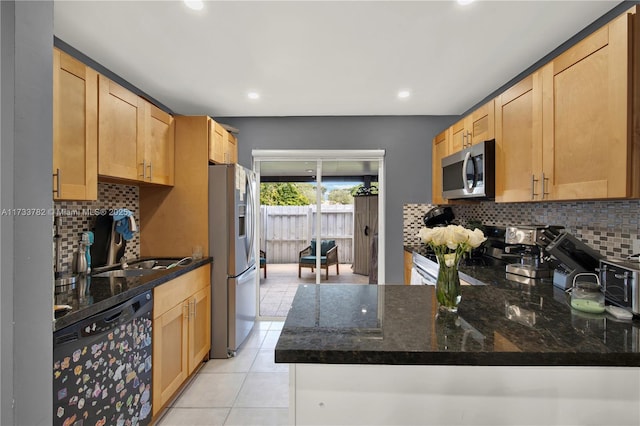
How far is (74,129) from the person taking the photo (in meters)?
1.65

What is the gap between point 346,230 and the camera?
384cm

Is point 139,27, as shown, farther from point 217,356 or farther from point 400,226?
point 400,226

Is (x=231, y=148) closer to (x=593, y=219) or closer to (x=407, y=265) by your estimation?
(x=407, y=265)

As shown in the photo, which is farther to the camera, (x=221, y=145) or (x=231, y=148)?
(x=231, y=148)

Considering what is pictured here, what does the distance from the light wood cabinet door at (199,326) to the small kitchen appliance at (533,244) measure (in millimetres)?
2310

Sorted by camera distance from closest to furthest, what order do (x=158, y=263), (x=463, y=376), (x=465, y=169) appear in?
(x=463, y=376) → (x=465, y=169) → (x=158, y=263)

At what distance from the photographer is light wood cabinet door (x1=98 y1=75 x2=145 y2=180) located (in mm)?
1863

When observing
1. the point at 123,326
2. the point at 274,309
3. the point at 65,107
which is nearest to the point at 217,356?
the point at 274,309

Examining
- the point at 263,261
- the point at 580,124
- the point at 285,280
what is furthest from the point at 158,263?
the point at 580,124

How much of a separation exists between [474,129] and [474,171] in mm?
402

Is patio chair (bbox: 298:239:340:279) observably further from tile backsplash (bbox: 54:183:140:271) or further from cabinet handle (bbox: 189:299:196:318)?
tile backsplash (bbox: 54:183:140:271)

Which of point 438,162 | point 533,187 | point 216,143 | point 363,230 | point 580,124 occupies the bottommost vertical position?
point 363,230

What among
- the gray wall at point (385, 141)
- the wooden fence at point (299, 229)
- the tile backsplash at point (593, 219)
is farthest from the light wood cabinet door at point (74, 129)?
the tile backsplash at point (593, 219)

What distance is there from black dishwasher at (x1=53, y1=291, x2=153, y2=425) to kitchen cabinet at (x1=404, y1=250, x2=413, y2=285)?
250 cm
